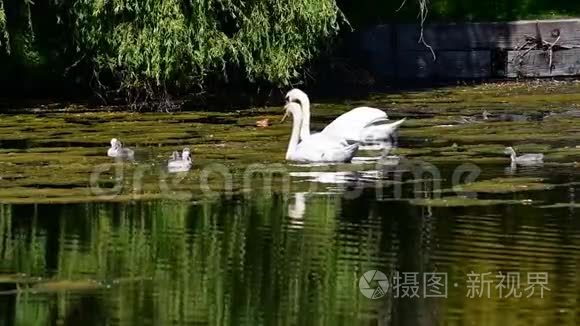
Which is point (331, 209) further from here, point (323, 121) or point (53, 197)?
point (323, 121)

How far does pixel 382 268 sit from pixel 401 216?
2636mm

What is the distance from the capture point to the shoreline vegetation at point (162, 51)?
25391 mm

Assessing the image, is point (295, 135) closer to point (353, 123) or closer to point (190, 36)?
point (353, 123)

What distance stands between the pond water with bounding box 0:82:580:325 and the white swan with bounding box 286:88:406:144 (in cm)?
40

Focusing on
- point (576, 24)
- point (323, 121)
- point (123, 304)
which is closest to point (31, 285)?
point (123, 304)

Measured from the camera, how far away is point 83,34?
85.5ft

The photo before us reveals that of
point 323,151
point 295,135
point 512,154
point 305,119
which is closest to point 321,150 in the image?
point 323,151

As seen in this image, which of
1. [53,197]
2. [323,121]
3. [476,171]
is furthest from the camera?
[323,121]

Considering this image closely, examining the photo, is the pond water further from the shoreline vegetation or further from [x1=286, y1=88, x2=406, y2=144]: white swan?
the shoreline vegetation

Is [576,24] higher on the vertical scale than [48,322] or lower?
higher

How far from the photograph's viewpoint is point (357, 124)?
20.5 m

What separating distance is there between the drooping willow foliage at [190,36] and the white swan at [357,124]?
4561 mm

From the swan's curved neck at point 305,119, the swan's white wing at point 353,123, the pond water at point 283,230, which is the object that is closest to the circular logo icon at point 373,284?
the pond water at point 283,230

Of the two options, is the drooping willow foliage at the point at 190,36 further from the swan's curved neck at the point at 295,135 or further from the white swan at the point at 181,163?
the white swan at the point at 181,163
